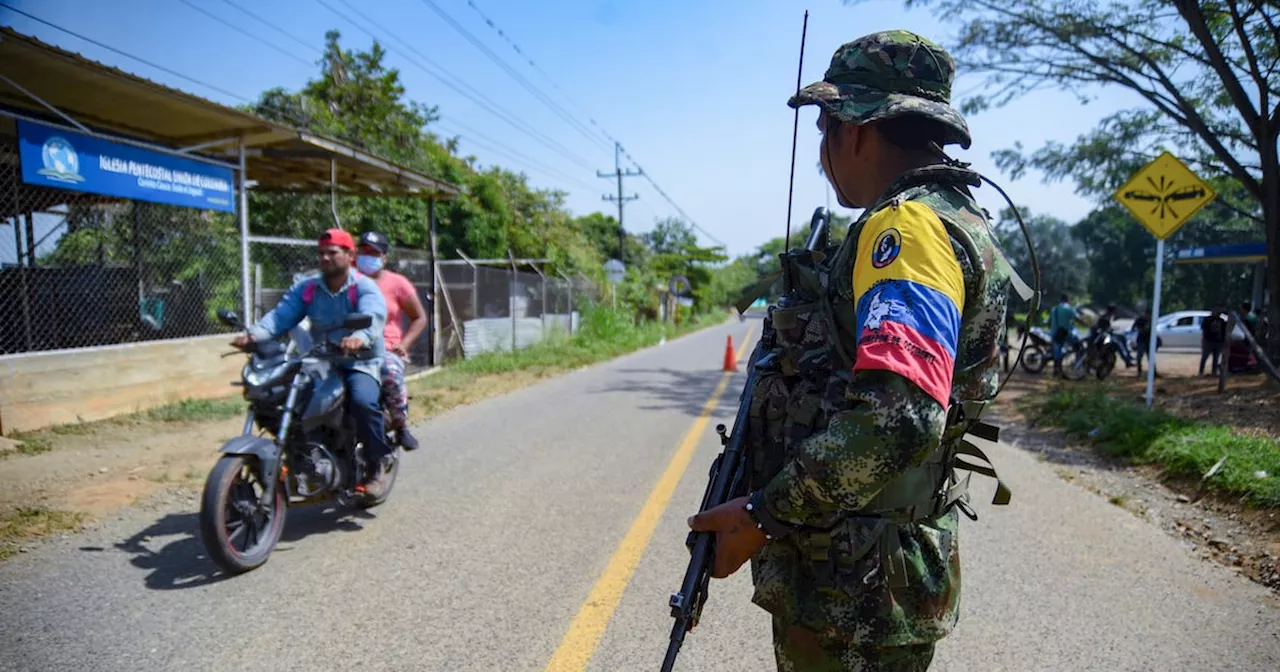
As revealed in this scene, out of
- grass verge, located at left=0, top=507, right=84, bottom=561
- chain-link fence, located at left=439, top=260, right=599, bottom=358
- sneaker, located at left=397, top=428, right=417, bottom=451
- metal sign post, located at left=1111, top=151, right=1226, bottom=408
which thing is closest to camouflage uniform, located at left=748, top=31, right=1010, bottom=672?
sneaker, located at left=397, top=428, right=417, bottom=451

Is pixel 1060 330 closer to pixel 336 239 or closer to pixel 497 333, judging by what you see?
pixel 497 333

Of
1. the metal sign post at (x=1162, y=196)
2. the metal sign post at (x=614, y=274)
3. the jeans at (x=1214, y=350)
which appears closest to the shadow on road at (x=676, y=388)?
the metal sign post at (x=1162, y=196)

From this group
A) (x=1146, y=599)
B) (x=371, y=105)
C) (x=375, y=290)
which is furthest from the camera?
(x=371, y=105)

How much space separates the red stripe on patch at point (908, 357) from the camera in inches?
50.7

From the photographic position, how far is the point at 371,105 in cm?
1939

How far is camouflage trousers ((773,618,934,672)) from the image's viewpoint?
1580 millimetres

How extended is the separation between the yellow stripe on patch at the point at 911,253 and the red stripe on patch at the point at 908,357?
0.34 feet

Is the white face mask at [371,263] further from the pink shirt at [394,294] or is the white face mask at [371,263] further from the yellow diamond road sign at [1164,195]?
the yellow diamond road sign at [1164,195]

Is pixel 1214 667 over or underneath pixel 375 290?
underneath

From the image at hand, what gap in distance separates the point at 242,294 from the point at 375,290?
602 centimetres

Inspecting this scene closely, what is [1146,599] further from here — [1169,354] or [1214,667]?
[1169,354]

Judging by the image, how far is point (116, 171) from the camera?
7734 millimetres

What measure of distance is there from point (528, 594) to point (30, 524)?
3.26m

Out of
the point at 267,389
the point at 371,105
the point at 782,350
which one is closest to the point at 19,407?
the point at 267,389
